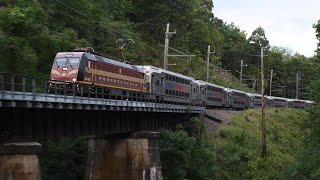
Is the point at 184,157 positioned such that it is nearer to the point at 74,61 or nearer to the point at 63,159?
the point at 63,159

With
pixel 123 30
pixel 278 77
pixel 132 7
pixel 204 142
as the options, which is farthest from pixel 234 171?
pixel 278 77

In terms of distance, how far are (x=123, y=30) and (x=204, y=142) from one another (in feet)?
70.1

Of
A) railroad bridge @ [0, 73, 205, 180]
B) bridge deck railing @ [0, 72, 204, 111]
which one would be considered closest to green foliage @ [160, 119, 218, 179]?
railroad bridge @ [0, 73, 205, 180]

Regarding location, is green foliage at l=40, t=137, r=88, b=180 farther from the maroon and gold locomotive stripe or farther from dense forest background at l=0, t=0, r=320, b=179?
the maroon and gold locomotive stripe

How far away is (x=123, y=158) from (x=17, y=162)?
527 inches

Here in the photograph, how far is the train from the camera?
29672mm

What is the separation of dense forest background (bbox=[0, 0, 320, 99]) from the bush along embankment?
692cm

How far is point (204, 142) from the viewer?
1681 inches

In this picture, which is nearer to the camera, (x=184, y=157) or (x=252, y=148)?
(x=184, y=157)

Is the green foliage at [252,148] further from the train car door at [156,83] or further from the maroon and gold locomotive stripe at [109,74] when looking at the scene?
the maroon and gold locomotive stripe at [109,74]

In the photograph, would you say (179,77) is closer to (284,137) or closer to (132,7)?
(284,137)

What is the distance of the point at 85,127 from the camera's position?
23.9 meters

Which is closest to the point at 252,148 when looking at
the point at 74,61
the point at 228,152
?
the point at 228,152

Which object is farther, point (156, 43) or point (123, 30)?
point (156, 43)
